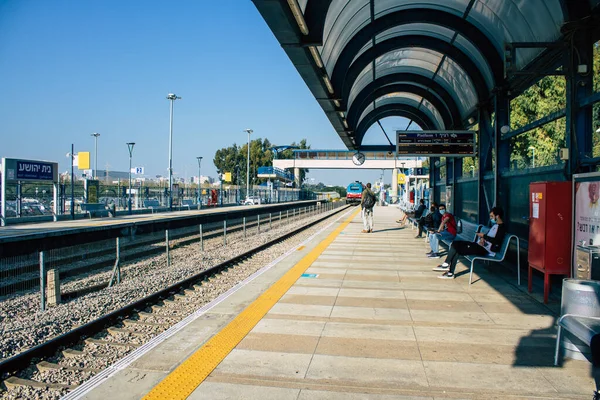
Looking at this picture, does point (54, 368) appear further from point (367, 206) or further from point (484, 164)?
point (367, 206)

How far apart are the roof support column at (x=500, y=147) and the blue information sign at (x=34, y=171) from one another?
71.6 ft

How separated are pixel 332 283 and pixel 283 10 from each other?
4.32 m

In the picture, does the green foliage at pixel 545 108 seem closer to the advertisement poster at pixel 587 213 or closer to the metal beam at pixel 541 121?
the metal beam at pixel 541 121

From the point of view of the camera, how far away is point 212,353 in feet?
15.1

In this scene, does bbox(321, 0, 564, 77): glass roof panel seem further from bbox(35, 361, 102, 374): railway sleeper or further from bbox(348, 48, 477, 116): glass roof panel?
bbox(35, 361, 102, 374): railway sleeper

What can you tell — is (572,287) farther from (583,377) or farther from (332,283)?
(332,283)

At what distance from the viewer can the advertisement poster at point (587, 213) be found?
5.85m

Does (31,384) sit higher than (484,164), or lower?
lower

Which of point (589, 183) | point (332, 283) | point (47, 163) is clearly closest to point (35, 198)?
point (47, 163)

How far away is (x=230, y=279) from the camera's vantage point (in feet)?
29.6

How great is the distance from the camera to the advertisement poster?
19.2 ft

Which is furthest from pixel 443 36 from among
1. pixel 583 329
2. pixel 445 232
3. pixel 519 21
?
pixel 583 329

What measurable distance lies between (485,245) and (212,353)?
583cm

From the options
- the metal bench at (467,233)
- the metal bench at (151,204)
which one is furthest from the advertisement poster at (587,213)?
the metal bench at (151,204)
